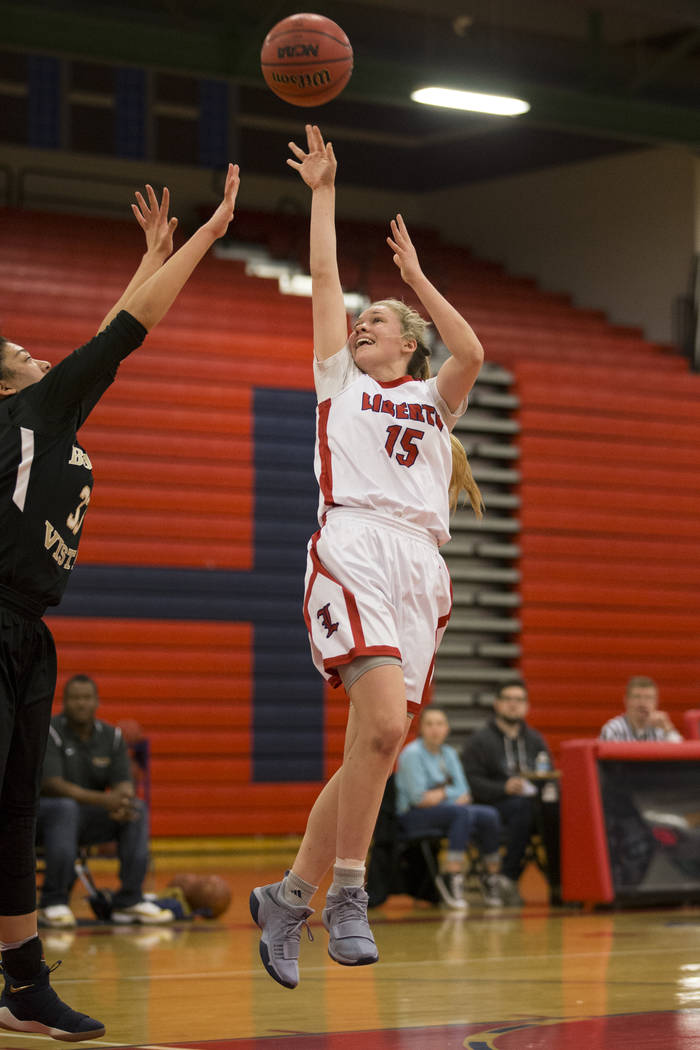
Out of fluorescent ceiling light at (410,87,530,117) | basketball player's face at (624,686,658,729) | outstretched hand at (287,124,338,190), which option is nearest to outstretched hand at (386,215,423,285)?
outstretched hand at (287,124,338,190)

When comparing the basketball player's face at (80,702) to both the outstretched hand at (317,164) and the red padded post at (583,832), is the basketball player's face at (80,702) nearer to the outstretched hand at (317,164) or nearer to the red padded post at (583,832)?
the red padded post at (583,832)

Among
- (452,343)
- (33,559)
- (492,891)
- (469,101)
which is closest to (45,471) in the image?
(33,559)

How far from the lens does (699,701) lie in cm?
1642

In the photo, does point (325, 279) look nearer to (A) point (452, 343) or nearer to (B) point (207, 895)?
(A) point (452, 343)

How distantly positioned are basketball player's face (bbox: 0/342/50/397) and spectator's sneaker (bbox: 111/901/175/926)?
5049 mm

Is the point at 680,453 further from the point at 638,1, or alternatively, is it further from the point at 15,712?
the point at 15,712

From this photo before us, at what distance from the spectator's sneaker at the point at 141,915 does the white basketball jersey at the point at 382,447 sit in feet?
15.6

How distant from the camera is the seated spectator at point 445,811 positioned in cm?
1006

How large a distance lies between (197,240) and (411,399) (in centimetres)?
82

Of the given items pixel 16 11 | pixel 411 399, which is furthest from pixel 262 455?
pixel 411 399

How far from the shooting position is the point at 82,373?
427 centimetres

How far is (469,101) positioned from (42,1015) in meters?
11.5

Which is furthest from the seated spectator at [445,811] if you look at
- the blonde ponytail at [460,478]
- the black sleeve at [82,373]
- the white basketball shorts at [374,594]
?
the black sleeve at [82,373]

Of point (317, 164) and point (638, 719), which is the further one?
point (638, 719)
